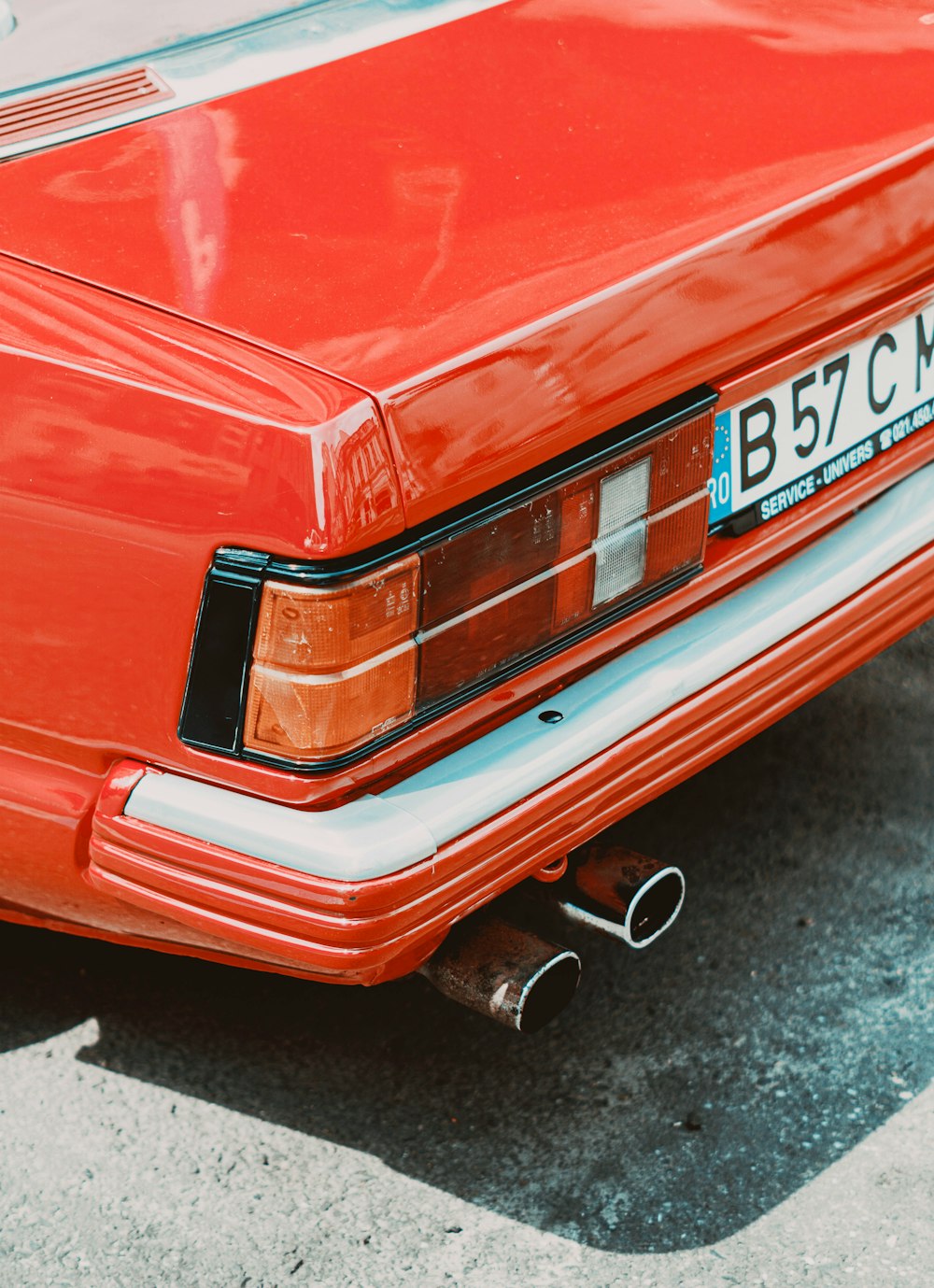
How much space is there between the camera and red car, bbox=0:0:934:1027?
1674 mm

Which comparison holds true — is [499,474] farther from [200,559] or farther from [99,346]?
[99,346]

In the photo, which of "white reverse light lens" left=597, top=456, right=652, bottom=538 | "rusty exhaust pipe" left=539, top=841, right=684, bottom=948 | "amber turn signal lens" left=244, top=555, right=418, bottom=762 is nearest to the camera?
"amber turn signal lens" left=244, top=555, right=418, bottom=762

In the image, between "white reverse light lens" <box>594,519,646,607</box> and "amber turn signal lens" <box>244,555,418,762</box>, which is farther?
"white reverse light lens" <box>594,519,646,607</box>

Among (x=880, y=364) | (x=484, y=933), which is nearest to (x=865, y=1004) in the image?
(x=484, y=933)

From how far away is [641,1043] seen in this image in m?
2.46

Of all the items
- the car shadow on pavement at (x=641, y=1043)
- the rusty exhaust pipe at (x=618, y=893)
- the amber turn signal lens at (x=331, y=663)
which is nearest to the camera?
the amber turn signal lens at (x=331, y=663)

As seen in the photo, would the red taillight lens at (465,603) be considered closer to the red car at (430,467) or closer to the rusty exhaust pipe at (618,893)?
the red car at (430,467)

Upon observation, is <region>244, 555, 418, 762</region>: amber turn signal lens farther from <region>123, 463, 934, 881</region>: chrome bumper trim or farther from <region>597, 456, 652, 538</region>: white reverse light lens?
<region>597, 456, 652, 538</region>: white reverse light lens

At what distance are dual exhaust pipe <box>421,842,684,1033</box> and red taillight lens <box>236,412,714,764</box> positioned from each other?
0.37 meters

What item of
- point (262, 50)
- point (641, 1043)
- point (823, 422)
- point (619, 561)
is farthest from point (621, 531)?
point (262, 50)

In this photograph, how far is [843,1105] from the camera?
231cm

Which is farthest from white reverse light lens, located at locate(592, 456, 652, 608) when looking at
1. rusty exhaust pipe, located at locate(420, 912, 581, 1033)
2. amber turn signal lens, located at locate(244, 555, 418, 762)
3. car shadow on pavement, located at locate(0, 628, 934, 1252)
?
car shadow on pavement, located at locate(0, 628, 934, 1252)

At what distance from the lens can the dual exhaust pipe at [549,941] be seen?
194cm

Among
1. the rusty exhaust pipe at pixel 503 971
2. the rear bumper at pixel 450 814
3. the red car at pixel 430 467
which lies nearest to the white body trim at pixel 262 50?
the red car at pixel 430 467
